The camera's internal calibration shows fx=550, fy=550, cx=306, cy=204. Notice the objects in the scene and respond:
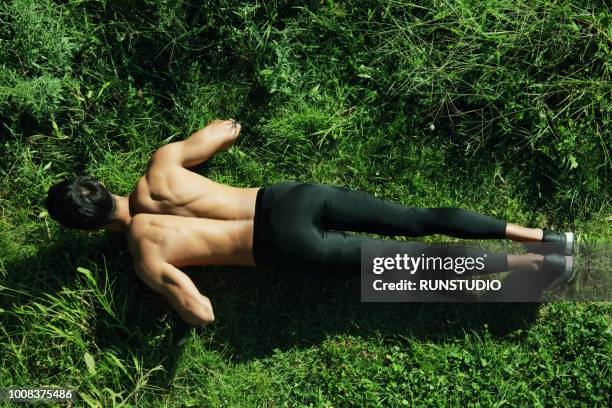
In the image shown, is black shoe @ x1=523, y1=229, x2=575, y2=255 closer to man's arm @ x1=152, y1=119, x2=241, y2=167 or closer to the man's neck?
man's arm @ x1=152, y1=119, x2=241, y2=167

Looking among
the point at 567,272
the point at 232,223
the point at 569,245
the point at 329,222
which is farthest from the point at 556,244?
the point at 232,223

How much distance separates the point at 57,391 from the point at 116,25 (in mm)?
2863

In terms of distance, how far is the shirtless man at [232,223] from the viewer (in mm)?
3570

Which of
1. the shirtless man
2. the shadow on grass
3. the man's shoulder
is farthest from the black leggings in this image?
the man's shoulder

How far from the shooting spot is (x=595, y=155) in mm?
4125

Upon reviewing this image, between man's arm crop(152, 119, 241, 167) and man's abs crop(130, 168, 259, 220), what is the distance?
4.2 inches

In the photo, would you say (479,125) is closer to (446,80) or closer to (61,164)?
(446,80)

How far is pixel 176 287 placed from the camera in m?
3.61

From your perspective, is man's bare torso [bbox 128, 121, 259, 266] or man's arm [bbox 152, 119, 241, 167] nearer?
man's bare torso [bbox 128, 121, 259, 266]

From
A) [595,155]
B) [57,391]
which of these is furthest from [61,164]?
[595,155]

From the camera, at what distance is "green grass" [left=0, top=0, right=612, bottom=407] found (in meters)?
4.09

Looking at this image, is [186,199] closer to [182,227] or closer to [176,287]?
[182,227]

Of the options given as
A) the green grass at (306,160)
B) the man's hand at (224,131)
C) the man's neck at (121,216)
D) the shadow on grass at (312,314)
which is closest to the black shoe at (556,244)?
the green grass at (306,160)

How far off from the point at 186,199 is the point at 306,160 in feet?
3.58
